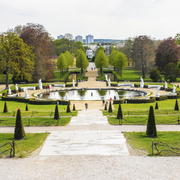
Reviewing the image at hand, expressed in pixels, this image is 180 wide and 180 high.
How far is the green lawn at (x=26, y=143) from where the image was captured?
54.1 ft

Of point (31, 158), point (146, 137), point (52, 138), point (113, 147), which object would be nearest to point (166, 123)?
point (146, 137)

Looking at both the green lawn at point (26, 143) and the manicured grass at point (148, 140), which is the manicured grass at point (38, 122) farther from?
the manicured grass at point (148, 140)

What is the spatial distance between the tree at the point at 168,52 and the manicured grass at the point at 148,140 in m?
64.1

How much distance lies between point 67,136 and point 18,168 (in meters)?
6.38

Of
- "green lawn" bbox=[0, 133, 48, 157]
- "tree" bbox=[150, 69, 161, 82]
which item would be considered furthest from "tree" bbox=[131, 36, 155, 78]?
"green lawn" bbox=[0, 133, 48, 157]

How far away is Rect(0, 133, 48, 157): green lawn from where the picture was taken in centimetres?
1648

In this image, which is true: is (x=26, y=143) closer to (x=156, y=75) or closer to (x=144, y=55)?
(x=156, y=75)

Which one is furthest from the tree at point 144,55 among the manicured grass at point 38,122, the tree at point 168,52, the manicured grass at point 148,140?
the manicured grass at point 148,140

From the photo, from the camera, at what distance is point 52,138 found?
1961cm

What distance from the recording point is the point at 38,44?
7444 cm

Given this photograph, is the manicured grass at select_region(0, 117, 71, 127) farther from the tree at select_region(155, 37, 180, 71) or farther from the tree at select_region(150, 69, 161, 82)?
the tree at select_region(155, 37, 180, 71)

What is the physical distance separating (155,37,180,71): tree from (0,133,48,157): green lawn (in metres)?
67.8

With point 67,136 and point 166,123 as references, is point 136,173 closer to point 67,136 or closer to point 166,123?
point 67,136

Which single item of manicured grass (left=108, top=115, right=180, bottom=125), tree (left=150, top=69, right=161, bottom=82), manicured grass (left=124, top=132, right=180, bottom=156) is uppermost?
tree (left=150, top=69, right=161, bottom=82)
